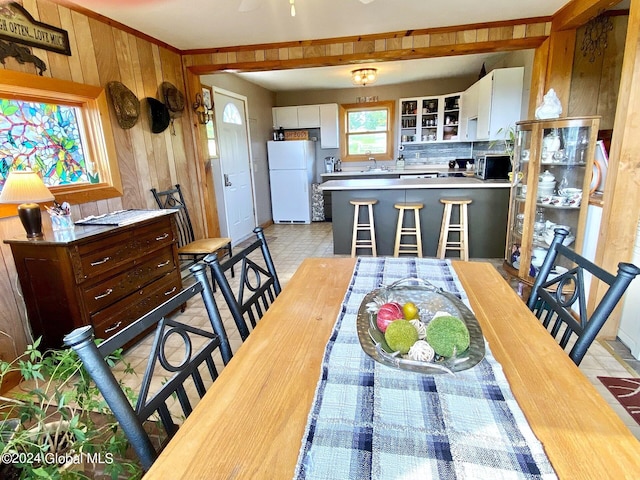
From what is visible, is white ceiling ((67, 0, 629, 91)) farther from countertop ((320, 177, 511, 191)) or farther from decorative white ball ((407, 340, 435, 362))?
decorative white ball ((407, 340, 435, 362))

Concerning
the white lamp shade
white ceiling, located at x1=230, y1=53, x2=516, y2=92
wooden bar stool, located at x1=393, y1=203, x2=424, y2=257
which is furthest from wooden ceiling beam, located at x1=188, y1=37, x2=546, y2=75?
the white lamp shade

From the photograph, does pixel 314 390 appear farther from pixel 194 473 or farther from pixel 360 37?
pixel 360 37

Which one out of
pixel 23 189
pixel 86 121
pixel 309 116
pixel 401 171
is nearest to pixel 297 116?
pixel 309 116

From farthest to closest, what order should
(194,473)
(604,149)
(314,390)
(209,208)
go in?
(209,208) → (604,149) → (314,390) → (194,473)

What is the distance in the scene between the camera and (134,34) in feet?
10.1

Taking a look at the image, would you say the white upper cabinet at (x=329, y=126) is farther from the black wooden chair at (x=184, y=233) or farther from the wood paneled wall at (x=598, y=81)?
the wood paneled wall at (x=598, y=81)

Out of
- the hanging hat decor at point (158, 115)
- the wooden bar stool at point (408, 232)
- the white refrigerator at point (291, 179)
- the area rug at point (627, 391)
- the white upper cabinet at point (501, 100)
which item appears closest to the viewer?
the area rug at point (627, 391)

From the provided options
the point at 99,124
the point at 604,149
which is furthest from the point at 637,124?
the point at 99,124

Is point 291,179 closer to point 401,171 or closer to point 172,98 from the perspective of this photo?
point 401,171

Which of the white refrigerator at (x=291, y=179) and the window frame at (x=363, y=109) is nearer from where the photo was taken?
the white refrigerator at (x=291, y=179)

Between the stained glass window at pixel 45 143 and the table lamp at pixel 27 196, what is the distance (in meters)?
0.27

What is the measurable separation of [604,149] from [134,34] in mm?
3917

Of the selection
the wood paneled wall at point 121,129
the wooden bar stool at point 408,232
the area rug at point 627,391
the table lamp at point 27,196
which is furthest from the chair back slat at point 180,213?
the area rug at point 627,391

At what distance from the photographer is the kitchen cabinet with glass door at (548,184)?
2695mm
